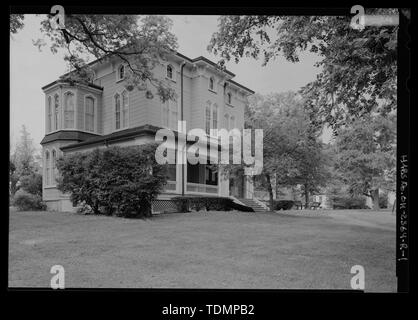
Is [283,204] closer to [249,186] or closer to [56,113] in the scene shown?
[249,186]

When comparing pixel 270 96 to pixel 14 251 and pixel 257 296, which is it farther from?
pixel 14 251

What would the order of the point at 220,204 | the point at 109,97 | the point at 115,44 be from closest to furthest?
the point at 115,44 < the point at 109,97 < the point at 220,204

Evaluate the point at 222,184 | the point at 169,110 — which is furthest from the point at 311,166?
the point at 169,110

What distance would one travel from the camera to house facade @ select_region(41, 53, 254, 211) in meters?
3.20

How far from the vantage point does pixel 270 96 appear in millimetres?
3152

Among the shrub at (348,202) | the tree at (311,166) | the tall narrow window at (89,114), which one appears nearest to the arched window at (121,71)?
the tall narrow window at (89,114)

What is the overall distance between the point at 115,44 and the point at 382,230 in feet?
10.7

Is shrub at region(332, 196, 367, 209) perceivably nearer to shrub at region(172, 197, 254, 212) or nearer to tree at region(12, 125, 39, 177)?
shrub at region(172, 197, 254, 212)

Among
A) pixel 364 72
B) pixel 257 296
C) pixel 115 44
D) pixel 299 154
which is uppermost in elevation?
pixel 115 44

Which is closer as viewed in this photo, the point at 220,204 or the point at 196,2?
the point at 196,2

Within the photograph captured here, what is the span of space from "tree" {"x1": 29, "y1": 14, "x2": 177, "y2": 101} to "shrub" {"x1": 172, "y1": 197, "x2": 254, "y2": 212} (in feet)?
5.16

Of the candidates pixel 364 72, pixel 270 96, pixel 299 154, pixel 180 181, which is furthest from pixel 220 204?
pixel 364 72

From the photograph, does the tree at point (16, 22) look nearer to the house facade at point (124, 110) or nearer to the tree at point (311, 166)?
the house facade at point (124, 110)

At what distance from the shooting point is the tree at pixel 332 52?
2668mm
